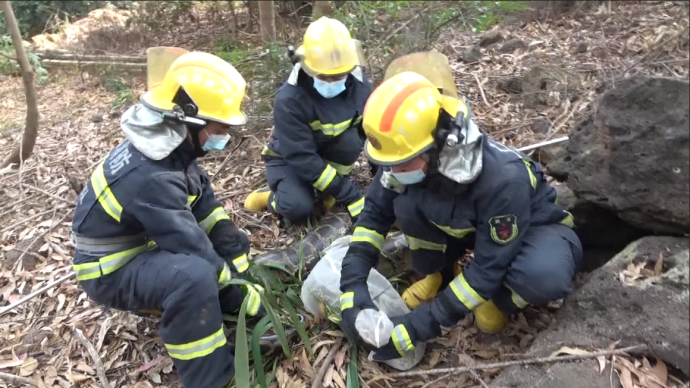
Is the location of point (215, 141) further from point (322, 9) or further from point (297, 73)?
point (322, 9)

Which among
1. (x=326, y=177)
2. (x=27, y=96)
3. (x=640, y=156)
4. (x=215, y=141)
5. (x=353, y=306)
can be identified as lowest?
(x=27, y=96)

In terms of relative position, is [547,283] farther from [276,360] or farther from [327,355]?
[276,360]

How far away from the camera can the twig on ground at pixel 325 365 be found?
9.05 ft

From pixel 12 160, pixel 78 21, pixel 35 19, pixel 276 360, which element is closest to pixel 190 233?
pixel 276 360

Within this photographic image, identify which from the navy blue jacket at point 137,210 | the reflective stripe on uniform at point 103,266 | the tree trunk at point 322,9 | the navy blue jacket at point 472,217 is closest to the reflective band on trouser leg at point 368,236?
the navy blue jacket at point 472,217

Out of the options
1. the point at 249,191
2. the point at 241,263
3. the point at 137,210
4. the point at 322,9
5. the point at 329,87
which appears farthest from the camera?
the point at 322,9

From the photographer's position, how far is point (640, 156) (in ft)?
8.19

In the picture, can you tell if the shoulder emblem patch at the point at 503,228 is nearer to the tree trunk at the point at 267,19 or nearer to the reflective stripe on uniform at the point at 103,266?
the reflective stripe on uniform at the point at 103,266

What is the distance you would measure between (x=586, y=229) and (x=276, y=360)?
181 cm

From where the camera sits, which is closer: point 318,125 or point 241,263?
point 241,263

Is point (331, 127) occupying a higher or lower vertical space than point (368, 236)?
lower

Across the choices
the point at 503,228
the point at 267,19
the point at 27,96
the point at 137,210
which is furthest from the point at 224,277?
the point at 267,19

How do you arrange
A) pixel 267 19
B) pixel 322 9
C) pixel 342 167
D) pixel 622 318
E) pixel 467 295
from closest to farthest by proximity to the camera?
pixel 622 318 → pixel 467 295 → pixel 342 167 → pixel 322 9 → pixel 267 19

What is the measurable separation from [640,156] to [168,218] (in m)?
2.17
